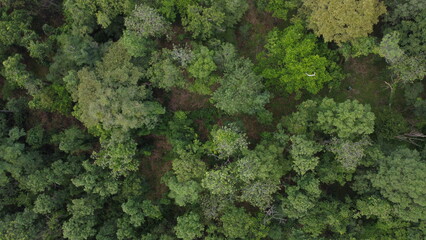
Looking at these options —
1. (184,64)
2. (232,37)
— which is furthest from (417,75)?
(184,64)

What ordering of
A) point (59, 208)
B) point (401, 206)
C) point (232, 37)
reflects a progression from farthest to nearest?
point (232, 37) → point (59, 208) → point (401, 206)

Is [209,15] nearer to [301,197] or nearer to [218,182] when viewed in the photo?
[218,182]

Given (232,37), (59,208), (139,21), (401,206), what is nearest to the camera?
(401,206)

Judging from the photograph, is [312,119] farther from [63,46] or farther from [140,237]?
[63,46]

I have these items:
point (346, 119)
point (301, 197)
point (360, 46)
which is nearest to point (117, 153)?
point (301, 197)

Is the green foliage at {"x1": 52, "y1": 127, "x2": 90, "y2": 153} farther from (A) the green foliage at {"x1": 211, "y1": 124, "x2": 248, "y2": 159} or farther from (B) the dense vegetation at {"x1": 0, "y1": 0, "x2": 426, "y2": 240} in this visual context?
Answer: (A) the green foliage at {"x1": 211, "y1": 124, "x2": 248, "y2": 159}

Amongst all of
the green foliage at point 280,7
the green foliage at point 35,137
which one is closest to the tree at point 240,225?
the green foliage at point 35,137

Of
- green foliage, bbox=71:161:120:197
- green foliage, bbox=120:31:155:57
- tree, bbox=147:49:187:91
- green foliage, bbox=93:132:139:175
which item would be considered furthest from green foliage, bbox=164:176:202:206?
green foliage, bbox=120:31:155:57
